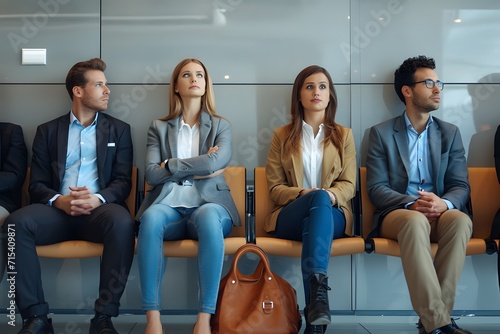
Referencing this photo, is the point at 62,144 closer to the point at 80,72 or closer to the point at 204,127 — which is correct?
the point at 80,72

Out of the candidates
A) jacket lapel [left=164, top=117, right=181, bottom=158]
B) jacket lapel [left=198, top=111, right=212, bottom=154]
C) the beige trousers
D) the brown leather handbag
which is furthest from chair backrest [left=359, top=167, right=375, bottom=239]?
jacket lapel [left=164, top=117, right=181, bottom=158]

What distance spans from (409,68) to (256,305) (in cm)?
208

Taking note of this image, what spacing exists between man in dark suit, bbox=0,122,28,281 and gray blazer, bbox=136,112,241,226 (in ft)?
2.91

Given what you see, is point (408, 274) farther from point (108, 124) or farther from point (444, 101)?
point (108, 124)

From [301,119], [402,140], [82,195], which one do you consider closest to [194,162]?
[82,195]

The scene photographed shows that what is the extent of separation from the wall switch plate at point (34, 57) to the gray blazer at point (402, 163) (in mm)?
2493

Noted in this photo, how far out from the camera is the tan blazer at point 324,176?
374cm

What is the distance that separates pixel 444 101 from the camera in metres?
4.38

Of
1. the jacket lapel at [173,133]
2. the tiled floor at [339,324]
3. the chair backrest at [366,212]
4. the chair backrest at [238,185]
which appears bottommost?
the tiled floor at [339,324]

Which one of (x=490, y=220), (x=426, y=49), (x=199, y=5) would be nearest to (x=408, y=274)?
(x=490, y=220)

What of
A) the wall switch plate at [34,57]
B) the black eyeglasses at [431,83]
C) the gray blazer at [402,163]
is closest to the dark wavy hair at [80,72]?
the wall switch plate at [34,57]

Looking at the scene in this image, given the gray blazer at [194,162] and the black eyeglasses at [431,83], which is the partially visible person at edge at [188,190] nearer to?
the gray blazer at [194,162]

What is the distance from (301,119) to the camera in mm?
4074

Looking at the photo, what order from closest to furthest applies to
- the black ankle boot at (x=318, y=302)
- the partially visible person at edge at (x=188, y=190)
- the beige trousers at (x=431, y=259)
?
the black ankle boot at (x=318, y=302)
the beige trousers at (x=431, y=259)
the partially visible person at edge at (x=188, y=190)
